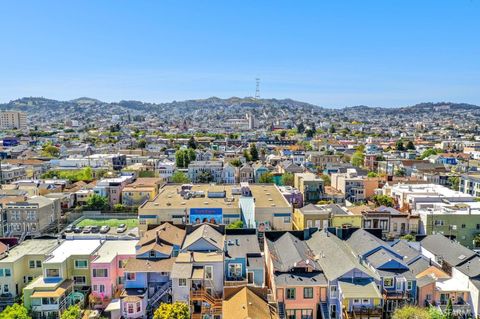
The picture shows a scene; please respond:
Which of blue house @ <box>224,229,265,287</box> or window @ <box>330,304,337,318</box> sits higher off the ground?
blue house @ <box>224,229,265,287</box>

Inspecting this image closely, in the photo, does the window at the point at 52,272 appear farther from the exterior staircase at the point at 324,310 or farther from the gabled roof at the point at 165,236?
the exterior staircase at the point at 324,310

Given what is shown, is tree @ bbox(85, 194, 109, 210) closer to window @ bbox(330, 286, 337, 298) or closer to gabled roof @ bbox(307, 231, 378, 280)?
gabled roof @ bbox(307, 231, 378, 280)

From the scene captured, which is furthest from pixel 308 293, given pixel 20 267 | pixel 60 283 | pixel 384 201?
pixel 384 201

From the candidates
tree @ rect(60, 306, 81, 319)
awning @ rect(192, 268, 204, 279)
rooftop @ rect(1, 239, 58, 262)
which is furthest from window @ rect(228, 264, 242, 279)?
rooftop @ rect(1, 239, 58, 262)

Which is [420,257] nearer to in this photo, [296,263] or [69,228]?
[296,263]

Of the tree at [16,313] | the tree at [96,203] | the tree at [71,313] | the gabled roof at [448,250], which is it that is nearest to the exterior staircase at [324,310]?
the gabled roof at [448,250]

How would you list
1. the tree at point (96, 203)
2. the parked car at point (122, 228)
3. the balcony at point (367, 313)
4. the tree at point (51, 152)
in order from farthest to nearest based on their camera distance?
1. the tree at point (51, 152)
2. the tree at point (96, 203)
3. the parked car at point (122, 228)
4. the balcony at point (367, 313)

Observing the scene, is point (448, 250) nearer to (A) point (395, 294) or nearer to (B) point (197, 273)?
(A) point (395, 294)
